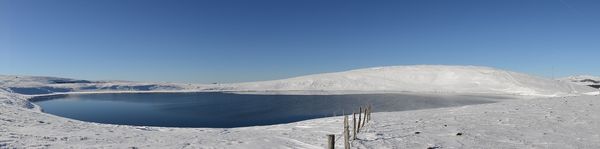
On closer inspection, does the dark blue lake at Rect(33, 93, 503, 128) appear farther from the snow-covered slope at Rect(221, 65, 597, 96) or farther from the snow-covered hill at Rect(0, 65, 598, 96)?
the snow-covered hill at Rect(0, 65, 598, 96)

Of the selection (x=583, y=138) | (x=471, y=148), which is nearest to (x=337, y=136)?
(x=471, y=148)

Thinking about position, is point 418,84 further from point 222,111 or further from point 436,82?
point 222,111

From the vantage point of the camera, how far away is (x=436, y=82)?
9456cm

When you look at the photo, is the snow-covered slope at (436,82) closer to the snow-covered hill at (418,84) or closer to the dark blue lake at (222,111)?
the snow-covered hill at (418,84)

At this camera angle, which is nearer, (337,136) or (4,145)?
(4,145)

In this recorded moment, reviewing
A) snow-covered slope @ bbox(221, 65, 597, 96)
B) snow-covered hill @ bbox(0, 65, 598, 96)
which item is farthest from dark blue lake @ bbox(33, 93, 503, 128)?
snow-covered hill @ bbox(0, 65, 598, 96)

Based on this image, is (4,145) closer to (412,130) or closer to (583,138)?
(412,130)

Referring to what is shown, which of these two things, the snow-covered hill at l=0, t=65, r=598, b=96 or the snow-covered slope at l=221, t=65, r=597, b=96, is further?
the snow-covered hill at l=0, t=65, r=598, b=96

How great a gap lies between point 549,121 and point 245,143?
15270mm

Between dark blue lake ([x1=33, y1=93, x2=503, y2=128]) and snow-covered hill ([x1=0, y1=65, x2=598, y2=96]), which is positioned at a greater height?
snow-covered hill ([x1=0, y1=65, x2=598, y2=96])

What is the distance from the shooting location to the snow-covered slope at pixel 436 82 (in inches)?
3152

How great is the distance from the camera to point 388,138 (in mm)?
15375

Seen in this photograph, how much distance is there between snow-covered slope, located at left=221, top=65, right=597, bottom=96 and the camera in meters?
80.1

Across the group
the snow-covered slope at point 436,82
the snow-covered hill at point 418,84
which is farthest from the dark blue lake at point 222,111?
the snow-covered hill at point 418,84
